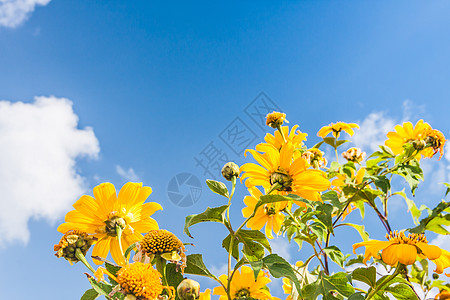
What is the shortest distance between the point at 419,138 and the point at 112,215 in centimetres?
169

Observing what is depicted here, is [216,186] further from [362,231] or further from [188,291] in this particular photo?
[362,231]

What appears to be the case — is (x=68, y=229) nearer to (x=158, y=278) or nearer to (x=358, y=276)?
(x=158, y=278)

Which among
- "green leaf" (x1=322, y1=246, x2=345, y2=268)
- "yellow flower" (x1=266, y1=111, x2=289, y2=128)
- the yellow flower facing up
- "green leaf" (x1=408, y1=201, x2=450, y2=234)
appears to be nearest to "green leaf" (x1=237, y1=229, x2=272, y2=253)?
"green leaf" (x1=322, y1=246, x2=345, y2=268)

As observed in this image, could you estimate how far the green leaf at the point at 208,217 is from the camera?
993mm

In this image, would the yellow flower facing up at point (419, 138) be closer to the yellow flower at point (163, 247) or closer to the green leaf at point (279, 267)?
the green leaf at point (279, 267)

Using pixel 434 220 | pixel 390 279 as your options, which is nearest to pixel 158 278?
pixel 390 279

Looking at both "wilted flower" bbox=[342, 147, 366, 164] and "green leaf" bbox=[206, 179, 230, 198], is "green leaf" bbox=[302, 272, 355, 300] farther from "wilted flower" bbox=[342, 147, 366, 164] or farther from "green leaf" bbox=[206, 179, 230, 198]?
"wilted flower" bbox=[342, 147, 366, 164]

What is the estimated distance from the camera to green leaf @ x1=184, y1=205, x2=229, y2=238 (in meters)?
0.99

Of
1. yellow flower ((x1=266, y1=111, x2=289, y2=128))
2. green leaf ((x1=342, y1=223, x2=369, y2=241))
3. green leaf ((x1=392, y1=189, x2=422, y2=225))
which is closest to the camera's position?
green leaf ((x1=342, y1=223, x2=369, y2=241))

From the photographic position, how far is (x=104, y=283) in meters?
0.77

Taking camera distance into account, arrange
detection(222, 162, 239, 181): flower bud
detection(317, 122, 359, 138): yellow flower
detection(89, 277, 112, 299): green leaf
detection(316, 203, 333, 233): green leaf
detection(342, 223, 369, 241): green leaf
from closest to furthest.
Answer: detection(89, 277, 112, 299): green leaf
detection(222, 162, 239, 181): flower bud
detection(316, 203, 333, 233): green leaf
detection(342, 223, 369, 241): green leaf
detection(317, 122, 359, 138): yellow flower

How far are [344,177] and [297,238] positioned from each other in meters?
0.57

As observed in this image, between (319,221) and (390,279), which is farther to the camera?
(319,221)

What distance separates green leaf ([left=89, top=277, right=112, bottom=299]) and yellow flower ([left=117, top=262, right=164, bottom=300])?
4cm
